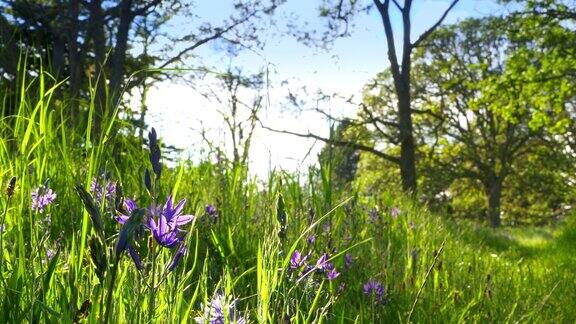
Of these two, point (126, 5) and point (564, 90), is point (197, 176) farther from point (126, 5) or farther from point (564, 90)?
point (564, 90)

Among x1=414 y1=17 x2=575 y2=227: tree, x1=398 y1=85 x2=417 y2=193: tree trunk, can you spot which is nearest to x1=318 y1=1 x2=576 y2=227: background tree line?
x1=414 y1=17 x2=575 y2=227: tree

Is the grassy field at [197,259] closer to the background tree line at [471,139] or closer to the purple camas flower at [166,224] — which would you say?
the purple camas flower at [166,224]

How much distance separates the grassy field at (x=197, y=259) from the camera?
46.7 inches

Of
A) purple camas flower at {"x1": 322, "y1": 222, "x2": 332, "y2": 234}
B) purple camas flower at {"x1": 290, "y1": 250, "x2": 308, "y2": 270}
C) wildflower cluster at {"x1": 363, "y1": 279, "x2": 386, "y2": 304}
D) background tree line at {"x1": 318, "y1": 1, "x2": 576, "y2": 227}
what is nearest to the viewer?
purple camas flower at {"x1": 290, "y1": 250, "x2": 308, "y2": 270}

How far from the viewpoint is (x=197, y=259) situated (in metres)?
2.55

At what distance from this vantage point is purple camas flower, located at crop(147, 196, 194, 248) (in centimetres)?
99

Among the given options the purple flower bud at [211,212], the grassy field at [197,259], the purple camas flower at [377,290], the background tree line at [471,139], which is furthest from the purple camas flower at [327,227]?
the background tree line at [471,139]

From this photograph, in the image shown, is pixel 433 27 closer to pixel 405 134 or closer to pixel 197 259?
pixel 405 134

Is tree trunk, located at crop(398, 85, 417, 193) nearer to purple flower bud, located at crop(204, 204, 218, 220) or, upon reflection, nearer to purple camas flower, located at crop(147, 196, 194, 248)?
purple flower bud, located at crop(204, 204, 218, 220)

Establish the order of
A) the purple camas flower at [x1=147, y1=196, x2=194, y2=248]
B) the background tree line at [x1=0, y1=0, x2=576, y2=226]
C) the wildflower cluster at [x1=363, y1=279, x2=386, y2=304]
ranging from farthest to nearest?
1. the background tree line at [x1=0, y1=0, x2=576, y2=226]
2. the wildflower cluster at [x1=363, y1=279, x2=386, y2=304]
3. the purple camas flower at [x1=147, y1=196, x2=194, y2=248]

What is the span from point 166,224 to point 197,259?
5.19 ft

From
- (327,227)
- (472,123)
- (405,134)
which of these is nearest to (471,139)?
(472,123)

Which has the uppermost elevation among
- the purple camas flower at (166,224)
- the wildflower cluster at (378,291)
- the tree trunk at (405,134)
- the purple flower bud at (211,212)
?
the tree trunk at (405,134)

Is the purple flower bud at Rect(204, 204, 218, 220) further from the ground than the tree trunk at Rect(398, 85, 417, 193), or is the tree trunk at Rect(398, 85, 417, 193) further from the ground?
the tree trunk at Rect(398, 85, 417, 193)
